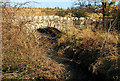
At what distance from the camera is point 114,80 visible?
3.51 metres

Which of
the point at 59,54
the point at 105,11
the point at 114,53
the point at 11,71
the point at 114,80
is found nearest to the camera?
the point at 114,80

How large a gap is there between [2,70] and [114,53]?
11.2 feet

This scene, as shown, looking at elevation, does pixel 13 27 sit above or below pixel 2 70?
above

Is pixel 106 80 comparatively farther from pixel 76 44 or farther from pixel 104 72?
pixel 76 44

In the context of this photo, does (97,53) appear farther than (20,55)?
Yes

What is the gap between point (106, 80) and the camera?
3.85m

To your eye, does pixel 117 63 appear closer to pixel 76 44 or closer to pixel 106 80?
pixel 106 80

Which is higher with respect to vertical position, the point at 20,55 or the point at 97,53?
the point at 20,55

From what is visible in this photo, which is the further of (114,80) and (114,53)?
(114,53)

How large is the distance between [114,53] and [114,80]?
0.98 m

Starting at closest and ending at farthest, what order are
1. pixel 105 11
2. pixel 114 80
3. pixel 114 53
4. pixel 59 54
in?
pixel 114 80
pixel 114 53
pixel 59 54
pixel 105 11

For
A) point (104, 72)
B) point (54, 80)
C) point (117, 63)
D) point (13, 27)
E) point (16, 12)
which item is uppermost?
point (16, 12)

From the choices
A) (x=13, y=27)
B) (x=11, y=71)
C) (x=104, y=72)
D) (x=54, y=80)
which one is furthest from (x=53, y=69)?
(x=13, y=27)

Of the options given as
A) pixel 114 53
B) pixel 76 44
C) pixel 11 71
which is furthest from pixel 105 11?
pixel 11 71
